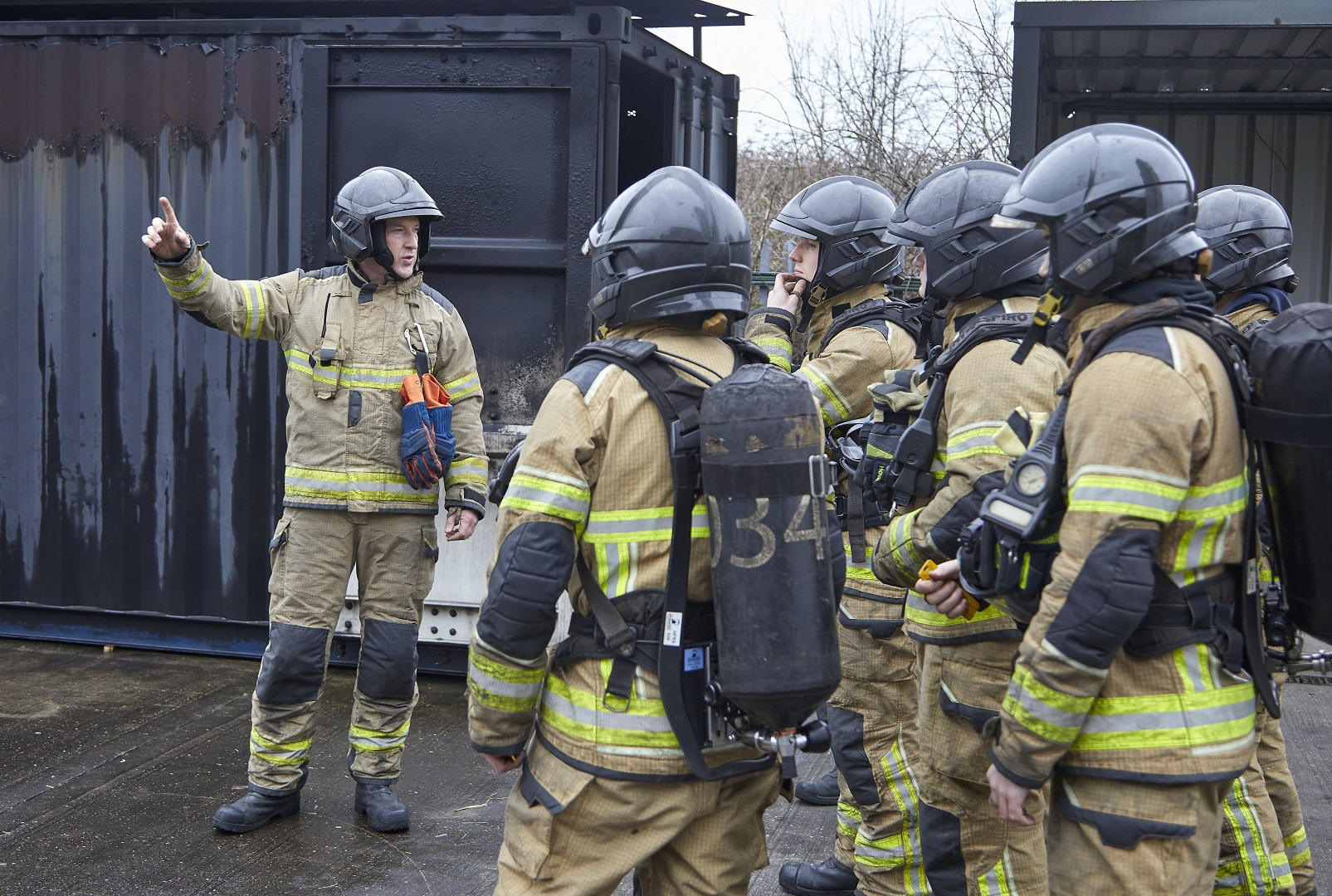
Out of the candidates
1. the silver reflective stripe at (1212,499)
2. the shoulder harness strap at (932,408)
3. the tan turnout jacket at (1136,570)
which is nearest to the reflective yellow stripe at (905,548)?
the shoulder harness strap at (932,408)

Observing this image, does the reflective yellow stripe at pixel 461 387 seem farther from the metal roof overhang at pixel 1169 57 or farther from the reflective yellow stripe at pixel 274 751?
the metal roof overhang at pixel 1169 57

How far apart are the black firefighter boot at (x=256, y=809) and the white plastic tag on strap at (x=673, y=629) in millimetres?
2432

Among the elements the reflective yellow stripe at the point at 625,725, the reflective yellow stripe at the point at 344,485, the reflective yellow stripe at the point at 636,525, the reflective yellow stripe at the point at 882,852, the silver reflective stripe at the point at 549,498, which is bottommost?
the reflective yellow stripe at the point at 882,852

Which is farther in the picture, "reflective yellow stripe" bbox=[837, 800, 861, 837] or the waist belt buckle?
"reflective yellow stripe" bbox=[837, 800, 861, 837]

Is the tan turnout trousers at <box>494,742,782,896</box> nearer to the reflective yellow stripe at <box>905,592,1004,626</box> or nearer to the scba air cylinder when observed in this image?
A: the scba air cylinder

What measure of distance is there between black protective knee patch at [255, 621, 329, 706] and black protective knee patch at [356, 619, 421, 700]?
0.17 m

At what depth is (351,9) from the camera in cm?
621

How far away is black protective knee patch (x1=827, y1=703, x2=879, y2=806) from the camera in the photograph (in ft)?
12.8

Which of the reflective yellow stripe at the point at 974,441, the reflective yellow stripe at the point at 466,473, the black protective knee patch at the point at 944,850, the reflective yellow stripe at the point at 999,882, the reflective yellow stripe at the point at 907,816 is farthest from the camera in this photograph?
the reflective yellow stripe at the point at 466,473

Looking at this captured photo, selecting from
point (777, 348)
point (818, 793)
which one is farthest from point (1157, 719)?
point (818, 793)

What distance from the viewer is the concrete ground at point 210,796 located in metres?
4.00

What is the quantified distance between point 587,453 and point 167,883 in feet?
7.63

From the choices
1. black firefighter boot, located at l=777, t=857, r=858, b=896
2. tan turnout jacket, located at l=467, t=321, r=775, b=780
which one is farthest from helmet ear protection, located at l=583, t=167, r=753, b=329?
black firefighter boot, located at l=777, t=857, r=858, b=896

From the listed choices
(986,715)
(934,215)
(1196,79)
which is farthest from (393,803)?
(1196,79)
